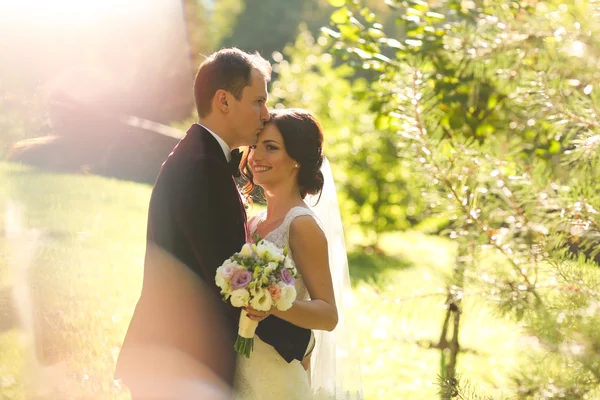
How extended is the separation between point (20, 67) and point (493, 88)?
5590 mm

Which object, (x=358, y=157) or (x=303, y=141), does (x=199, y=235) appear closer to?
(x=303, y=141)

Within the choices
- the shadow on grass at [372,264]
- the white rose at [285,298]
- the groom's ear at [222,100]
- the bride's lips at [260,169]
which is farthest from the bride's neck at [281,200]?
the shadow on grass at [372,264]

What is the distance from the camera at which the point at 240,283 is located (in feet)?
6.61

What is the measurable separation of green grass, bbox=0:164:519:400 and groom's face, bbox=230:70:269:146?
0.79 meters

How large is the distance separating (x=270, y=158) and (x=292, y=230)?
33 cm

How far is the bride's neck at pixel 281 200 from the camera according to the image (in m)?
2.76

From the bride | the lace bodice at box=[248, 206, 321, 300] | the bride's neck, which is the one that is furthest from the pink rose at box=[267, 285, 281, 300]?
the bride's neck

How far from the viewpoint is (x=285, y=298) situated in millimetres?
2053

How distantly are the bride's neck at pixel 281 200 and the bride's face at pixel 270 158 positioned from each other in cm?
6

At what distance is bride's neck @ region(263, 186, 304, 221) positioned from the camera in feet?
9.07

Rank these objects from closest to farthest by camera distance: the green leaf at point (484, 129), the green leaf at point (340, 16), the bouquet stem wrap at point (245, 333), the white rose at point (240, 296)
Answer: the white rose at point (240, 296) → the bouquet stem wrap at point (245, 333) → the green leaf at point (340, 16) → the green leaf at point (484, 129)

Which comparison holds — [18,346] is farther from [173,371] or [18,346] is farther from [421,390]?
[421,390]

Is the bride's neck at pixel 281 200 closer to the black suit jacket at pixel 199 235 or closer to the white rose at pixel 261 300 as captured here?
the black suit jacket at pixel 199 235

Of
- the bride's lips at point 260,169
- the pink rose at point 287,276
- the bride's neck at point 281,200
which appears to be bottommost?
the bride's neck at point 281,200
